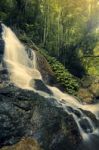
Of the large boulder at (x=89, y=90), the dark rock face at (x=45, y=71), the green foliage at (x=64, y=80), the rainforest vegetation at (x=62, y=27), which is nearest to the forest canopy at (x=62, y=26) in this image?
the rainforest vegetation at (x=62, y=27)

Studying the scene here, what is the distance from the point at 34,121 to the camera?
1382 centimetres

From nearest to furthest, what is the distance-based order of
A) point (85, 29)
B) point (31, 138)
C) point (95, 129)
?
point (31, 138) < point (95, 129) < point (85, 29)

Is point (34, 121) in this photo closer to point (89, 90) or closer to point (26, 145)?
point (26, 145)

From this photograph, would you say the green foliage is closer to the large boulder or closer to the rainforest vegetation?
the large boulder

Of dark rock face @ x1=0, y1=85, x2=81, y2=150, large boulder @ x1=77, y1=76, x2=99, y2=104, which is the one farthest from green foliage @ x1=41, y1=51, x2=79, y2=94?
dark rock face @ x1=0, y1=85, x2=81, y2=150

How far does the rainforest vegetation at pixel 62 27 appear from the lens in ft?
109

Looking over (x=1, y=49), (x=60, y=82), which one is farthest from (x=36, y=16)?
(x=1, y=49)

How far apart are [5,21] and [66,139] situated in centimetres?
1992

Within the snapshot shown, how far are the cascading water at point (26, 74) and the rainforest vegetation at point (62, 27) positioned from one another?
3985 millimetres

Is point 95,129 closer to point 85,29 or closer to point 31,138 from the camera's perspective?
point 31,138

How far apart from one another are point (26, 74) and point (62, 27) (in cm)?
1542

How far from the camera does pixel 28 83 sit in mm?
20516

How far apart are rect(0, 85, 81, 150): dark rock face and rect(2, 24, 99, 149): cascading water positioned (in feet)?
6.26

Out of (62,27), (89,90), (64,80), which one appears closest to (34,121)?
(64,80)
